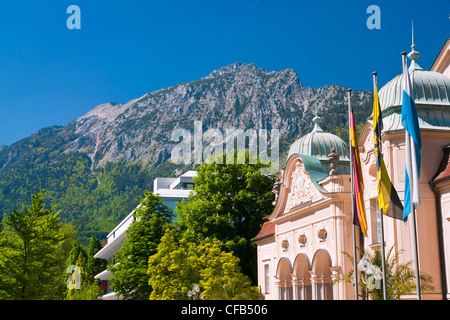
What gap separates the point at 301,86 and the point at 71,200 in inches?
2974

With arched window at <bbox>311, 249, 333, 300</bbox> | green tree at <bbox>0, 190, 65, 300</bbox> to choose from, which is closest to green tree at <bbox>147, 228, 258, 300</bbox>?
arched window at <bbox>311, 249, 333, 300</bbox>

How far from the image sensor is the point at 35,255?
116 ft

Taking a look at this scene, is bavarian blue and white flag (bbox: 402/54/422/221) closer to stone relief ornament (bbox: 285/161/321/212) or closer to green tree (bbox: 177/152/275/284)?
stone relief ornament (bbox: 285/161/321/212)

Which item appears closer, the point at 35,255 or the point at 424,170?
the point at 424,170

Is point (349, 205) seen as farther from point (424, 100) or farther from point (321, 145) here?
point (321, 145)

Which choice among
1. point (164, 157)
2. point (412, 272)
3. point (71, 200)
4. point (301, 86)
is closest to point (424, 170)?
point (412, 272)

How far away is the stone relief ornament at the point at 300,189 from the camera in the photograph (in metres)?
34.2

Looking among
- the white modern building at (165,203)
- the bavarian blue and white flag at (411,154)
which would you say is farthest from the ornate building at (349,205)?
the white modern building at (165,203)

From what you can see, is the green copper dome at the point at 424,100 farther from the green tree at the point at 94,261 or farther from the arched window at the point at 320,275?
the green tree at the point at 94,261

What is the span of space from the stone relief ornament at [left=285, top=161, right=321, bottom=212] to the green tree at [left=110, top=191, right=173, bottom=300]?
14.4m
